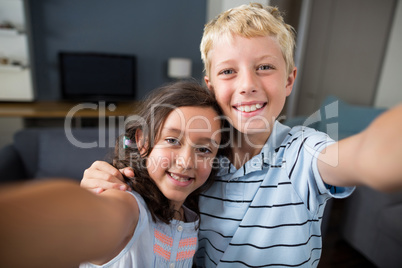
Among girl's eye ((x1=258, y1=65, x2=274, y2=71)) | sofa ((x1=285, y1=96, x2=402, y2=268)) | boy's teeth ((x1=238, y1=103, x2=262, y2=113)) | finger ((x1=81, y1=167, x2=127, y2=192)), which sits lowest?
sofa ((x1=285, y1=96, x2=402, y2=268))

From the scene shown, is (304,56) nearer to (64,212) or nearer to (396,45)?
A: (396,45)

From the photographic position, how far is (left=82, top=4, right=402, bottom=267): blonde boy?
364 millimetres

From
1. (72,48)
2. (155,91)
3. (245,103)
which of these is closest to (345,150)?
(245,103)

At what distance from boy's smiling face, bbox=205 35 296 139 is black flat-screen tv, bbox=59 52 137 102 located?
2.26 m

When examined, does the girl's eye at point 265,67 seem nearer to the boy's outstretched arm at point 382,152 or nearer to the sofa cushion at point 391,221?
the boy's outstretched arm at point 382,152

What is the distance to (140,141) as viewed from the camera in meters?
0.44

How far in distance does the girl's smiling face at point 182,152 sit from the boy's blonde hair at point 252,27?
11cm

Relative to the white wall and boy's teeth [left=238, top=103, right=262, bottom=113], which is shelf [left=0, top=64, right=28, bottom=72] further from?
the white wall

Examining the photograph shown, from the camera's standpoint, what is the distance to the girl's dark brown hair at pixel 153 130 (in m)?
0.42

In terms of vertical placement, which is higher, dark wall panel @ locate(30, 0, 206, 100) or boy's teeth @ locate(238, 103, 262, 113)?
dark wall panel @ locate(30, 0, 206, 100)

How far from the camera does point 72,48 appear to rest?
245 centimetres

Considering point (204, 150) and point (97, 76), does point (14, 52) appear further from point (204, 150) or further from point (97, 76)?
point (204, 150)

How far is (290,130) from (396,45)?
276 mm

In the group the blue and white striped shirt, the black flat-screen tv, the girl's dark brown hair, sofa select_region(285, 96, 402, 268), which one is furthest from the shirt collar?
the black flat-screen tv
